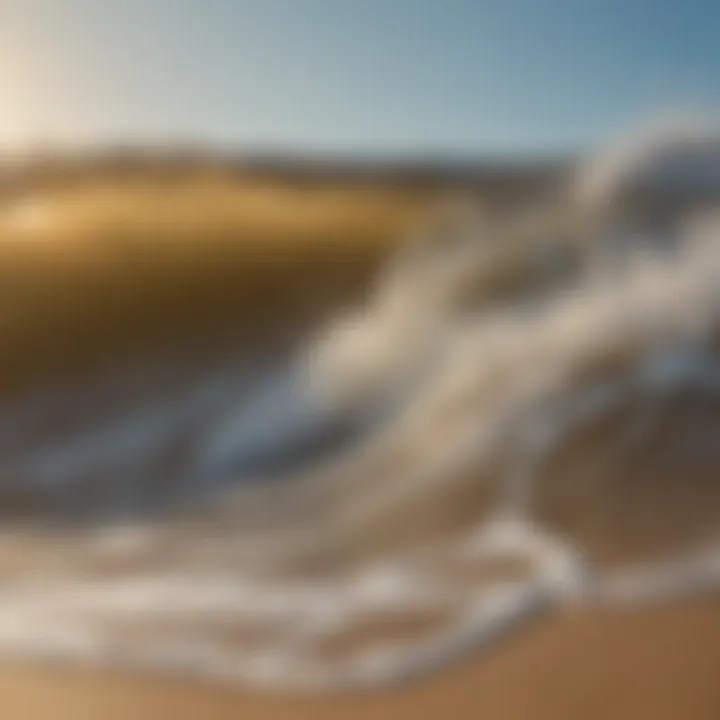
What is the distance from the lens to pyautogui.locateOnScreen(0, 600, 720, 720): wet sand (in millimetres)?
649

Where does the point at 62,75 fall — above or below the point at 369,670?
above

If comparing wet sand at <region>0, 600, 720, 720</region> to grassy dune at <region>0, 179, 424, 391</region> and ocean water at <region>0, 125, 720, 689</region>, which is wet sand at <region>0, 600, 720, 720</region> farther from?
grassy dune at <region>0, 179, 424, 391</region>

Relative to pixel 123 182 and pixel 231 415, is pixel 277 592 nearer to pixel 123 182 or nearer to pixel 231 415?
pixel 231 415

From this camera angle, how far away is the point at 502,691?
0.66 m

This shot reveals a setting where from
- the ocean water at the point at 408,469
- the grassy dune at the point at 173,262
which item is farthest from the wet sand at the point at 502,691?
the grassy dune at the point at 173,262

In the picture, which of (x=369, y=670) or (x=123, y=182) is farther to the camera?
(x=123, y=182)

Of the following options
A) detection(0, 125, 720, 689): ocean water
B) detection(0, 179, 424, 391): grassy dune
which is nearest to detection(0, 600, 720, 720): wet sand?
detection(0, 125, 720, 689): ocean water

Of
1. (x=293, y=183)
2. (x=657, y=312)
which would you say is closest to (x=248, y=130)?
(x=293, y=183)

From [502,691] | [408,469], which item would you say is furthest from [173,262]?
[502,691]

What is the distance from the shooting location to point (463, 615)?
0.68 meters

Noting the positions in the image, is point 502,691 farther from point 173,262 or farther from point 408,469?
point 173,262

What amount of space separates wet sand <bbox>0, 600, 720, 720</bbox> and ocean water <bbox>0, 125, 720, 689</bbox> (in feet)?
0.04

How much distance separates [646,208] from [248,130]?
0.88 ft

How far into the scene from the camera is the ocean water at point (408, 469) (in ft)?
2.25
